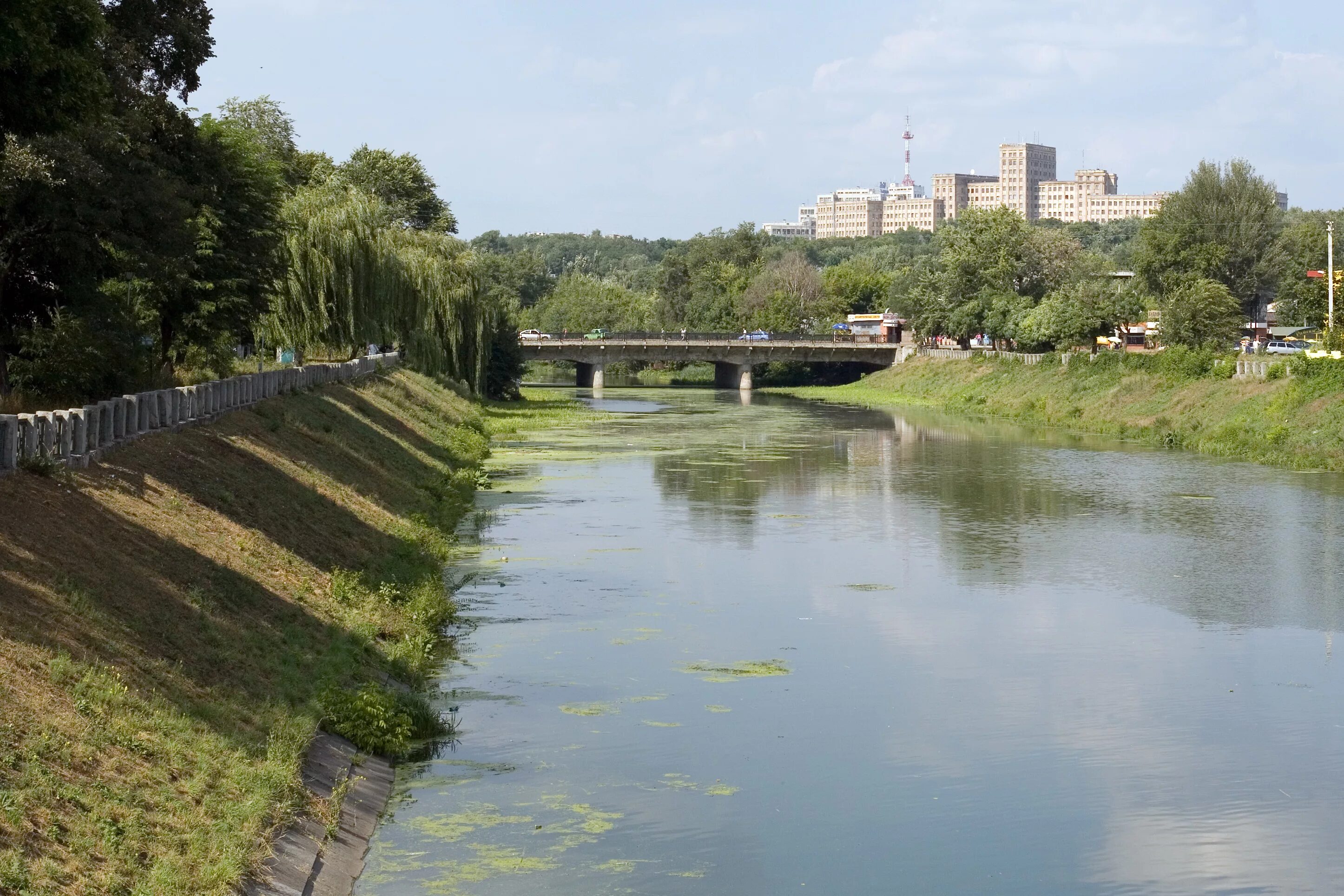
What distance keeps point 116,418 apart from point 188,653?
28.8ft

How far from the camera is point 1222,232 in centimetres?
10950

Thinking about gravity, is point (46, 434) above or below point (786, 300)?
below

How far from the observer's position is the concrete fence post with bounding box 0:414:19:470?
60.6 feet

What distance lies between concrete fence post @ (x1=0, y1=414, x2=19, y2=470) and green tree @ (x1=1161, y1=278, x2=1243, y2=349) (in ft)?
237

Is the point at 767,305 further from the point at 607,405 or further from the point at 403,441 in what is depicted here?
the point at 403,441

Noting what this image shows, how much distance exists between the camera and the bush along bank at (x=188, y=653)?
12219 mm

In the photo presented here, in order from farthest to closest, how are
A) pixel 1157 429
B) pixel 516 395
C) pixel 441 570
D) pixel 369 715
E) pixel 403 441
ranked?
pixel 516 395, pixel 1157 429, pixel 403 441, pixel 441 570, pixel 369 715

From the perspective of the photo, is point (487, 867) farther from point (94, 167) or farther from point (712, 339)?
point (712, 339)

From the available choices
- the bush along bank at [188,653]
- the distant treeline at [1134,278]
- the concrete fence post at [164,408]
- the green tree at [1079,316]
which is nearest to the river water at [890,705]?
the bush along bank at [188,653]

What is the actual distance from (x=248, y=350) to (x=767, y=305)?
325ft

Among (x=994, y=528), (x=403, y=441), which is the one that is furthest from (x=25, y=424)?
(x=403, y=441)

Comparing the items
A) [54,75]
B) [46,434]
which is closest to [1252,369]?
[54,75]

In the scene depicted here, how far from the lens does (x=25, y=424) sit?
19.3 meters

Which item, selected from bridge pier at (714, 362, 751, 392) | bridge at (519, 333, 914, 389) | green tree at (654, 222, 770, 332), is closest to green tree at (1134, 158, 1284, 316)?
bridge at (519, 333, 914, 389)
